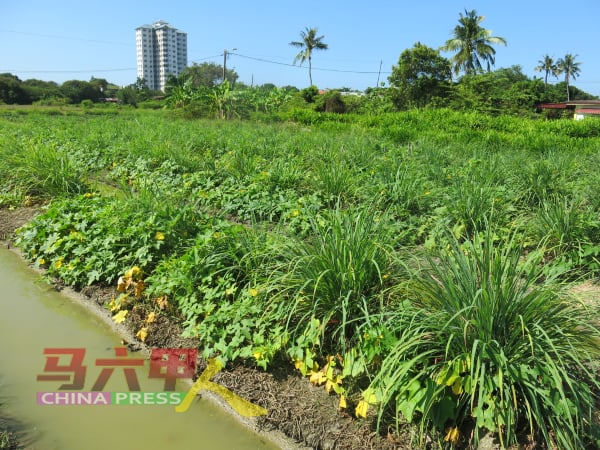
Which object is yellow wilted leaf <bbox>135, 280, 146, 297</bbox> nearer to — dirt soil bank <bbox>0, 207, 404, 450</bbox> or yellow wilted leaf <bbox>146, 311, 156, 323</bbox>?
yellow wilted leaf <bbox>146, 311, 156, 323</bbox>

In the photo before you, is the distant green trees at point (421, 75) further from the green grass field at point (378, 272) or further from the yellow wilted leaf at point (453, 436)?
the yellow wilted leaf at point (453, 436)

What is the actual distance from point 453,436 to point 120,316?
2.51 metres

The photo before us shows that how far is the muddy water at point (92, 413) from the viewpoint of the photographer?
237 centimetres

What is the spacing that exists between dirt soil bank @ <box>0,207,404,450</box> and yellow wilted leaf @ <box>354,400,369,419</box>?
0.16 feet

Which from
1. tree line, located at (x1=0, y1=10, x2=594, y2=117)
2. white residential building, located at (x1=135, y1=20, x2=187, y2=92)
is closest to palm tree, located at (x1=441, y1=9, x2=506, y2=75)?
tree line, located at (x1=0, y1=10, x2=594, y2=117)

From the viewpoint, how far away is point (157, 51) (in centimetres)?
7062

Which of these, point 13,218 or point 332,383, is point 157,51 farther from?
point 332,383

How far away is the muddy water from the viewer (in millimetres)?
2371

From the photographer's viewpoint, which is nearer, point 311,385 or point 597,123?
point 311,385

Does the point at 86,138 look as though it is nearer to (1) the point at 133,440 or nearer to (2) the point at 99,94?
(1) the point at 133,440

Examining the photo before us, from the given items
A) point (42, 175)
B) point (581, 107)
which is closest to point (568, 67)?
point (581, 107)

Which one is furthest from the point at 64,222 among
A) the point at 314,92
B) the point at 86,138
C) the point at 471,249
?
the point at 314,92

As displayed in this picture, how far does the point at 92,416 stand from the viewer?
2531 millimetres

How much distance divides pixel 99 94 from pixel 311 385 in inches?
2673
